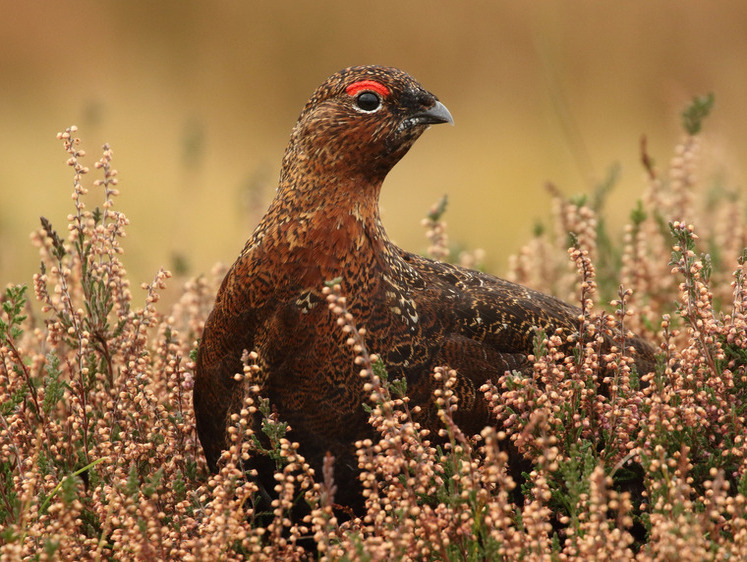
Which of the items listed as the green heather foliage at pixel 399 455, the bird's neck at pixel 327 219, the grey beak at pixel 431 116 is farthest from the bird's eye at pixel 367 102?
the green heather foliage at pixel 399 455

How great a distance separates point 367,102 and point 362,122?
0.09 meters

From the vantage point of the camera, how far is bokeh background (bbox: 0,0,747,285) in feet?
34.3

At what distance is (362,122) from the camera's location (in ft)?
12.5

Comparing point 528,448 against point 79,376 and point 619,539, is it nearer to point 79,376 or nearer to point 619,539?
point 619,539

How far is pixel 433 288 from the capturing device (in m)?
3.90

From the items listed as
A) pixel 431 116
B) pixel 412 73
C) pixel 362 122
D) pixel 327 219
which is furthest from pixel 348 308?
pixel 412 73

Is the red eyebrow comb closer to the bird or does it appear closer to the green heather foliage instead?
the bird

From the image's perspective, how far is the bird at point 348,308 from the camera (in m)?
3.53

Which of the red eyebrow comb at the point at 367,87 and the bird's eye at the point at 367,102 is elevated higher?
the red eyebrow comb at the point at 367,87

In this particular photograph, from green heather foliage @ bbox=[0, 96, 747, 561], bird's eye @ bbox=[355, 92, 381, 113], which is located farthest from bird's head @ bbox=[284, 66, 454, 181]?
green heather foliage @ bbox=[0, 96, 747, 561]

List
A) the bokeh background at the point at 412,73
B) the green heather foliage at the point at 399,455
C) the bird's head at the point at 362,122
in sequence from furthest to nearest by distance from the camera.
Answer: the bokeh background at the point at 412,73
the bird's head at the point at 362,122
the green heather foliage at the point at 399,455

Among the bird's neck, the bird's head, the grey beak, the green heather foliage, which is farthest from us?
the grey beak

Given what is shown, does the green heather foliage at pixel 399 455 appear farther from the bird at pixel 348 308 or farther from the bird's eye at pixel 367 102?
the bird's eye at pixel 367 102

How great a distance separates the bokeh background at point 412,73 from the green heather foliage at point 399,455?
18.5ft
